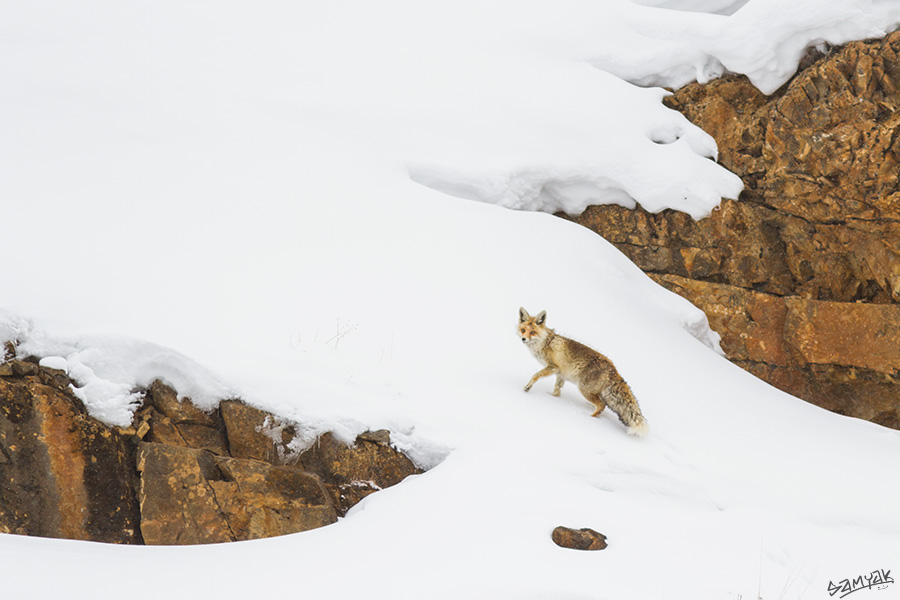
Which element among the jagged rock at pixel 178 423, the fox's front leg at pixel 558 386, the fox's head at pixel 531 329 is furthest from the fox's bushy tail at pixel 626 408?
the jagged rock at pixel 178 423

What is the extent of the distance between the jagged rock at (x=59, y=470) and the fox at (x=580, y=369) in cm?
420

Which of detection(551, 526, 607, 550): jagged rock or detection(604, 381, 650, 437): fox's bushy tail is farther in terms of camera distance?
detection(604, 381, 650, 437): fox's bushy tail

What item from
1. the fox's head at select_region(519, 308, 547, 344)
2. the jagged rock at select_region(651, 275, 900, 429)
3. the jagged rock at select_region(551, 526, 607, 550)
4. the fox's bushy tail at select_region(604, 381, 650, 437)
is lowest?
the jagged rock at select_region(651, 275, 900, 429)

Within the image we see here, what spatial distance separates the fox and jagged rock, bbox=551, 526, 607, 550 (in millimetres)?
2273

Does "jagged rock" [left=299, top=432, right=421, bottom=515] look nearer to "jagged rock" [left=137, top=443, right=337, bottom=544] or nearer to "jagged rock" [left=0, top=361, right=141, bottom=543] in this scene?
"jagged rock" [left=137, top=443, right=337, bottom=544]

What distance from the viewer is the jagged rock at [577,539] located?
4523mm

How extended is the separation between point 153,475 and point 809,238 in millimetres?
10715

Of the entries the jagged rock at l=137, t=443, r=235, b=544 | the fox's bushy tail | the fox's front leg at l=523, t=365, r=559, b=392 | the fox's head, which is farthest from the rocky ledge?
the fox's bushy tail

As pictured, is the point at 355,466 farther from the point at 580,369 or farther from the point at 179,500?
the point at 580,369

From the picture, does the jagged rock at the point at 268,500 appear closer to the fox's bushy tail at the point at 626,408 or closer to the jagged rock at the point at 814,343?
the fox's bushy tail at the point at 626,408

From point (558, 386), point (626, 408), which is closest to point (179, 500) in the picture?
point (558, 386)

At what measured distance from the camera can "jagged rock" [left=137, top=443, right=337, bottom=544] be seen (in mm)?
5152

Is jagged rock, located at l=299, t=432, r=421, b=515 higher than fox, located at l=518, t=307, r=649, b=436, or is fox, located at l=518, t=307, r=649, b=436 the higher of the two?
fox, located at l=518, t=307, r=649, b=436

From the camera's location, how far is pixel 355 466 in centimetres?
569
